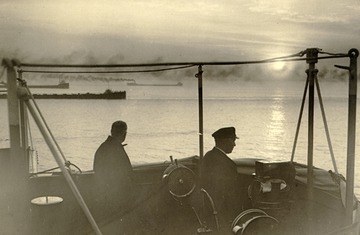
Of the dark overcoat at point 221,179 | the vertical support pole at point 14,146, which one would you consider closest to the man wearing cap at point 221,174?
the dark overcoat at point 221,179

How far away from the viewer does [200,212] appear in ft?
19.7

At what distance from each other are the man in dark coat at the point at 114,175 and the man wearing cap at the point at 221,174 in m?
0.97

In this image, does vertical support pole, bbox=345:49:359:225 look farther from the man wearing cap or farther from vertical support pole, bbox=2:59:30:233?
vertical support pole, bbox=2:59:30:233

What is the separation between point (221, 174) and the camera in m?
5.36

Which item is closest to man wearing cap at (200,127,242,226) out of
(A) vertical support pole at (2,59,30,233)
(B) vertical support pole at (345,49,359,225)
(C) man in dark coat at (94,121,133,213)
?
(C) man in dark coat at (94,121,133,213)

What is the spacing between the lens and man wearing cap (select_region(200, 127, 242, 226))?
5.37 meters

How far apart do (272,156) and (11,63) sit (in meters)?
37.2

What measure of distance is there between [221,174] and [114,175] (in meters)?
1.35

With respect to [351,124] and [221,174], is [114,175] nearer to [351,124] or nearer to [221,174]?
[221,174]

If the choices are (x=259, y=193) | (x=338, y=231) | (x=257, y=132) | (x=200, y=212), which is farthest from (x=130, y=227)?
(x=257, y=132)

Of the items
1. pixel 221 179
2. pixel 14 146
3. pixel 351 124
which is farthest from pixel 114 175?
pixel 351 124

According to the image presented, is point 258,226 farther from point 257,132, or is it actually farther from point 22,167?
point 257,132

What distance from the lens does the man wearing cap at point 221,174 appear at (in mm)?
5367

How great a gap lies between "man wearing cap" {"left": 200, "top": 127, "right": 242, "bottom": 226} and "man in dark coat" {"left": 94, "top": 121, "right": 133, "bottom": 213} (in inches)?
38.4
